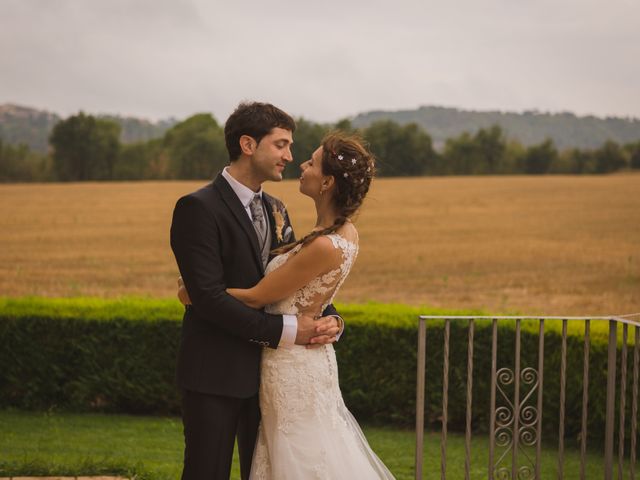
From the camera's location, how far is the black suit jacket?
3.04 meters

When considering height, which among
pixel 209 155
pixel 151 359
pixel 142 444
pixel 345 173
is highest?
pixel 209 155

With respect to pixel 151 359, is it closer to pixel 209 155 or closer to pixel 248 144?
pixel 248 144

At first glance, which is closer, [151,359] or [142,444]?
[142,444]

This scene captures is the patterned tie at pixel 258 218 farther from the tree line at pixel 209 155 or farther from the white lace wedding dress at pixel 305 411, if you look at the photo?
the tree line at pixel 209 155

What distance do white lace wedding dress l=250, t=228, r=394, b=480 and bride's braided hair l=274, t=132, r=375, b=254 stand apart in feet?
0.17

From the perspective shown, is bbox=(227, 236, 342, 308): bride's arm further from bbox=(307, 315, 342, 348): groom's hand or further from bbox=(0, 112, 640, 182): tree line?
bbox=(0, 112, 640, 182): tree line

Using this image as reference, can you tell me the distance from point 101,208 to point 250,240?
22.6 meters

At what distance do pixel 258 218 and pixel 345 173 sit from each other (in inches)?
17.4

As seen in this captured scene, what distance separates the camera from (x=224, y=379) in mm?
3170

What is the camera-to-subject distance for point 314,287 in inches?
127

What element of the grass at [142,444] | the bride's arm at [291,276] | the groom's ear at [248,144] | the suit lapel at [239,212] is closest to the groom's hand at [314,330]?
the bride's arm at [291,276]

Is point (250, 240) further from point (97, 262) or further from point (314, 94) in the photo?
point (314, 94)

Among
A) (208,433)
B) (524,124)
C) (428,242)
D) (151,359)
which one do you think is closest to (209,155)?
(428,242)

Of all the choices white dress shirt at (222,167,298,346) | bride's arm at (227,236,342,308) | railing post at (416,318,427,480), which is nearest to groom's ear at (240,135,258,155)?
white dress shirt at (222,167,298,346)
